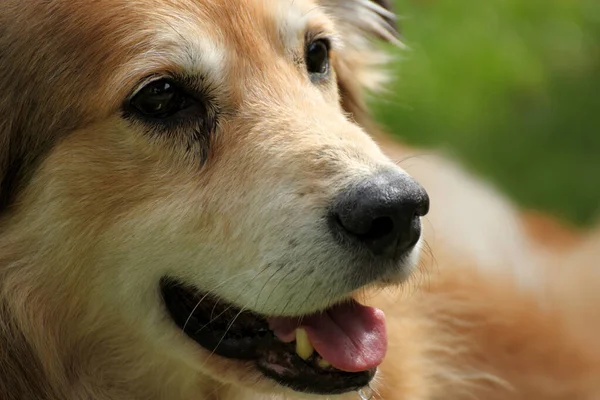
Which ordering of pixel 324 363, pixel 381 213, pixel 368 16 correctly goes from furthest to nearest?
pixel 368 16 < pixel 324 363 < pixel 381 213

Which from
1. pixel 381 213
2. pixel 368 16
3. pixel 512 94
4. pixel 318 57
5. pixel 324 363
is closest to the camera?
pixel 381 213


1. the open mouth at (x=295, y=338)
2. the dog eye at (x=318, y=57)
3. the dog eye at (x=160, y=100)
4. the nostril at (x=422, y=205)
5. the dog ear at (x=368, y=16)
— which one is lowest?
the open mouth at (x=295, y=338)

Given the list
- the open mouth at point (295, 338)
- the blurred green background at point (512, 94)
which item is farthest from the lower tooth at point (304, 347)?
the blurred green background at point (512, 94)

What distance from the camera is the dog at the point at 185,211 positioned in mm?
2297

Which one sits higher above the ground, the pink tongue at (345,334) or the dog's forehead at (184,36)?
the dog's forehead at (184,36)

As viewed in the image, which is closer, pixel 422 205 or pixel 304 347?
pixel 422 205

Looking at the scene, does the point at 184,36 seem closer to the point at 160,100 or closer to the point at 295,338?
the point at 160,100

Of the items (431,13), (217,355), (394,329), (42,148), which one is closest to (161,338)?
(217,355)

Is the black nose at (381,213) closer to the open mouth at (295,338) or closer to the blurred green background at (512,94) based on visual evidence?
the open mouth at (295,338)

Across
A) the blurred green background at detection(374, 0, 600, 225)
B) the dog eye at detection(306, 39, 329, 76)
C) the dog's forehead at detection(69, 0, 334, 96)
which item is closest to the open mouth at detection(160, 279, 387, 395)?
the dog's forehead at detection(69, 0, 334, 96)

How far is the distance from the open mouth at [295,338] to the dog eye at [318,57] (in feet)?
2.53

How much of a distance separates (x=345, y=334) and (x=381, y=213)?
1.42ft

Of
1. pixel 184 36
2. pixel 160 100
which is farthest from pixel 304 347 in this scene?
pixel 184 36

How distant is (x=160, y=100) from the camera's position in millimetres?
2455
